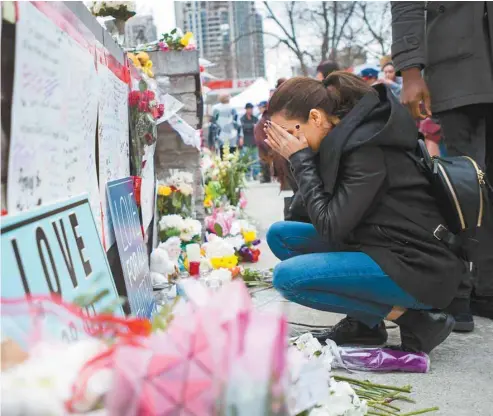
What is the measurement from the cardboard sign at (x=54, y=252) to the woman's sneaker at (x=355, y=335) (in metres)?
1.27

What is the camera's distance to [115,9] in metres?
4.61

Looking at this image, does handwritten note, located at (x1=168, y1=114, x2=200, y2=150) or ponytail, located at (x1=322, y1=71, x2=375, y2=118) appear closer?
ponytail, located at (x1=322, y1=71, x2=375, y2=118)

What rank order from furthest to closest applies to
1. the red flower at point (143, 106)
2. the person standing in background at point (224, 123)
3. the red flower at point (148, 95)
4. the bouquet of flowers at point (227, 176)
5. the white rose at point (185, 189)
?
the person standing in background at point (224, 123) < the bouquet of flowers at point (227, 176) < the white rose at point (185, 189) < the red flower at point (148, 95) < the red flower at point (143, 106)

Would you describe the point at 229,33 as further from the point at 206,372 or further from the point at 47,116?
the point at 206,372

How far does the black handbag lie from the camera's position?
7.81ft

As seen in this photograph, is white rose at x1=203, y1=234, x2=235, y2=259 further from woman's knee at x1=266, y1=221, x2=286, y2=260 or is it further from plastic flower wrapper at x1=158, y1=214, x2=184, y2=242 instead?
woman's knee at x1=266, y1=221, x2=286, y2=260

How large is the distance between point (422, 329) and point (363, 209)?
56cm

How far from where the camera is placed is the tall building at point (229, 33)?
77.5 ft

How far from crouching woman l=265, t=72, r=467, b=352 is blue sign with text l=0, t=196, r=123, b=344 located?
943mm

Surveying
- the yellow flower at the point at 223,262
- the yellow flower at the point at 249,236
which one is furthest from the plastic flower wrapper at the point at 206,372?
the yellow flower at the point at 249,236

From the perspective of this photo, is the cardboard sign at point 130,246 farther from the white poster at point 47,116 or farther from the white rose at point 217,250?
the white rose at point 217,250

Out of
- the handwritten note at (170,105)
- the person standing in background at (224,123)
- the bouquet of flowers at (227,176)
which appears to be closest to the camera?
the handwritten note at (170,105)

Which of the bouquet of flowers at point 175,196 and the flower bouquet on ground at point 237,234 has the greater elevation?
the bouquet of flowers at point 175,196

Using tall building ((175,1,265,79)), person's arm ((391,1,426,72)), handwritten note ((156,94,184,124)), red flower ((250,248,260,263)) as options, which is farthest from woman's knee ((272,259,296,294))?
tall building ((175,1,265,79))
